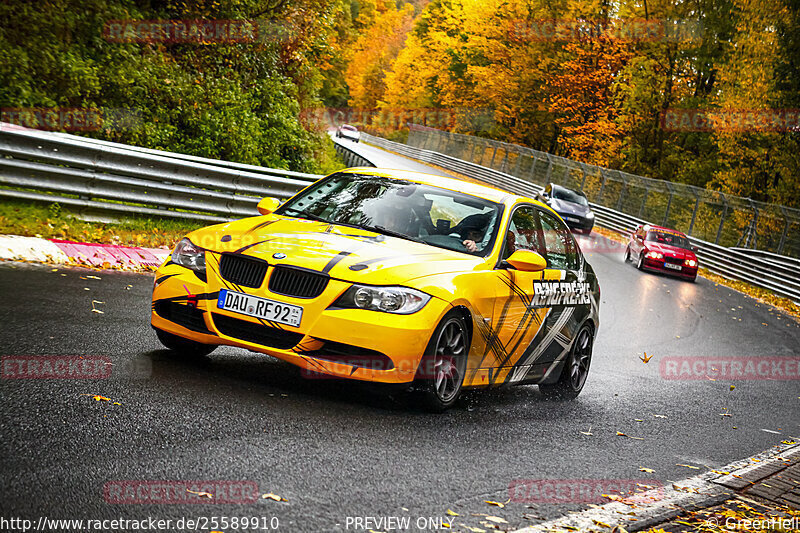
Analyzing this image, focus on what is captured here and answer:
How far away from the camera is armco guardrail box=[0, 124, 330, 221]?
1152 centimetres

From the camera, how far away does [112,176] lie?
500 inches

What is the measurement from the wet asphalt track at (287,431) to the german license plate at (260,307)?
0.53m

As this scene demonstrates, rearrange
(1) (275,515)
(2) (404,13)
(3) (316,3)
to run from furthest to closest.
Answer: (2) (404,13)
(3) (316,3)
(1) (275,515)

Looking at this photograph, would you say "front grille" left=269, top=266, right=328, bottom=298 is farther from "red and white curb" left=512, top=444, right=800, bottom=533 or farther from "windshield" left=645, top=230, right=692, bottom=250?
"windshield" left=645, top=230, right=692, bottom=250

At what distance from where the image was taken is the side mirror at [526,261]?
695 cm

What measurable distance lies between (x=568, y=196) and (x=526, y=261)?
2893 cm

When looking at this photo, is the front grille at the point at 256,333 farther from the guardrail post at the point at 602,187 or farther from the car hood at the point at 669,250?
the guardrail post at the point at 602,187

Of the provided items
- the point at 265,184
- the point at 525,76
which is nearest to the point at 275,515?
the point at 265,184

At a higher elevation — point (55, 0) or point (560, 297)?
point (55, 0)

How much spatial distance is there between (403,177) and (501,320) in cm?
161

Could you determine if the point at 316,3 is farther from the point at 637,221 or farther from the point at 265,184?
the point at 637,221

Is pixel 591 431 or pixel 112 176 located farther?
pixel 112 176

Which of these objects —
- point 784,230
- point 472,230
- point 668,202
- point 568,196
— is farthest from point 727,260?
point 472,230

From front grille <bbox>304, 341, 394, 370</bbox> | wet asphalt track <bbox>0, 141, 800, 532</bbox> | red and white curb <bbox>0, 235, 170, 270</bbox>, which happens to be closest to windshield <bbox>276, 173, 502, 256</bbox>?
wet asphalt track <bbox>0, 141, 800, 532</bbox>
